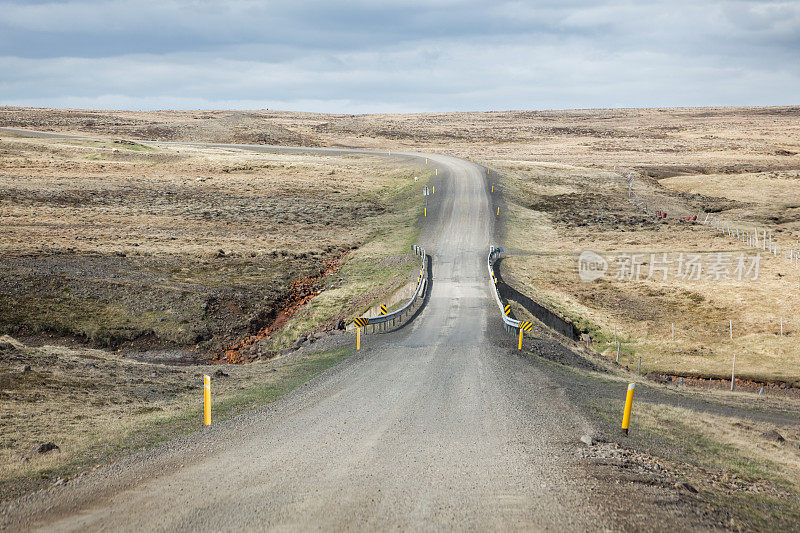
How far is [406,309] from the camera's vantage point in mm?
28219

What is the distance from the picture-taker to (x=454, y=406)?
14164mm

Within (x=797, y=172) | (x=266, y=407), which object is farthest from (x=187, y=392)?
(x=797, y=172)

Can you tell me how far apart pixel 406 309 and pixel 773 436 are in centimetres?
1636

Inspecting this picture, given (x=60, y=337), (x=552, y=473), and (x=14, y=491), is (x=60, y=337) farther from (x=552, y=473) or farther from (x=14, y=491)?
(x=552, y=473)

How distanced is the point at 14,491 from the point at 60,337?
20755 millimetres

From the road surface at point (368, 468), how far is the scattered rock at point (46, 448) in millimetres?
1859

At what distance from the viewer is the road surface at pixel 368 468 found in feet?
25.8

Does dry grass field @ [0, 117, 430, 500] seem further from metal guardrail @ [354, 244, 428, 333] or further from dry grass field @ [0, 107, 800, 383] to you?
dry grass field @ [0, 107, 800, 383]

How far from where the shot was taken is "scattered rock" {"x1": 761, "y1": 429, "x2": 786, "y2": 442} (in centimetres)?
1422

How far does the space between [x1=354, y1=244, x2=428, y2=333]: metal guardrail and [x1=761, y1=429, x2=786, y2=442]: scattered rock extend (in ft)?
44.7

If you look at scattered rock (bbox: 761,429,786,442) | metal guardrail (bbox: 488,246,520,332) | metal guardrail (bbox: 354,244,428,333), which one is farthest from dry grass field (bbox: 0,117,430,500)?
scattered rock (bbox: 761,429,786,442)

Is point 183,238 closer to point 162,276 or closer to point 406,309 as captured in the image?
point 162,276

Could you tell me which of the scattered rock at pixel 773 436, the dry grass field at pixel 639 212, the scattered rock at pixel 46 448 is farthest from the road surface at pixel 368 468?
the dry grass field at pixel 639 212

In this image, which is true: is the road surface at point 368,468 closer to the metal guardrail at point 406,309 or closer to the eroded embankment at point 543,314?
the metal guardrail at point 406,309
